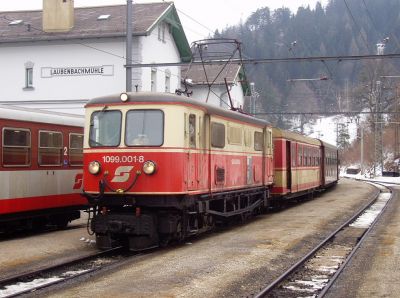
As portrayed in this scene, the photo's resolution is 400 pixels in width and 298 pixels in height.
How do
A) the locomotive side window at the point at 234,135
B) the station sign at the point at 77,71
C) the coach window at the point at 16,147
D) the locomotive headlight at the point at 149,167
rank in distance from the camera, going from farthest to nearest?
the station sign at the point at 77,71, the locomotive side window at the point at 234,135, the coach window at the point at 16,147, the locomotive headlight at the point at 149,167

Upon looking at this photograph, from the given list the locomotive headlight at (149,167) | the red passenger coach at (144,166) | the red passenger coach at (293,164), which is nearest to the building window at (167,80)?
the red passenger coach at (293,164)

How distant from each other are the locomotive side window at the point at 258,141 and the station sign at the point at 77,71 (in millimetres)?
15554

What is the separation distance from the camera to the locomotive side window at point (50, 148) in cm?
1379

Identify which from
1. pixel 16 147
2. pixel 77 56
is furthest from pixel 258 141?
pixel 77 56

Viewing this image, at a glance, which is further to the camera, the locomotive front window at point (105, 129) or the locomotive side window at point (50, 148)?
the locomotive side window at point (50, 148)

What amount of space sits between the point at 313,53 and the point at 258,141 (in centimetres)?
7072

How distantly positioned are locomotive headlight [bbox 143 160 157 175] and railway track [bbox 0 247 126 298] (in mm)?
1651

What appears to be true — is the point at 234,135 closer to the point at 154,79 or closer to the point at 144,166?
the point at 144,166

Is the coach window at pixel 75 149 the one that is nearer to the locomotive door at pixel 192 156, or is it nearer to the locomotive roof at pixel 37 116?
the locomotive roof at pixel 37 116

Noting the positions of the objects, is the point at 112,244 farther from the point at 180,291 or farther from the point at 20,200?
the point at 180,291

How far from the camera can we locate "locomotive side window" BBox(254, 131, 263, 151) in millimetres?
16547

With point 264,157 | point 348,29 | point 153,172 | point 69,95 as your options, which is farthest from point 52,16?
point 348,29

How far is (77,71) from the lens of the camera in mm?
31500

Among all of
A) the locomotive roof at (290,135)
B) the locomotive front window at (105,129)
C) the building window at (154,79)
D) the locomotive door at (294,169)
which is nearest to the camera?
the locomotive front window at (105,129)
